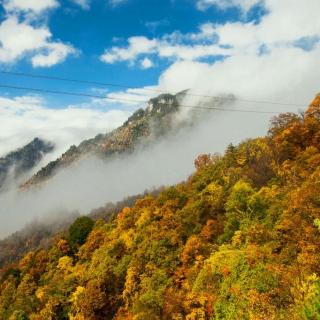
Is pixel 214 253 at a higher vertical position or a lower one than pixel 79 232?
higher

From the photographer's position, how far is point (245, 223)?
71.3 metres

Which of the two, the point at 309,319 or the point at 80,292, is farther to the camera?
the point at 80,292

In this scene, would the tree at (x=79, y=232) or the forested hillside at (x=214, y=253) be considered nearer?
the forested hillside at (x=214, y=253)

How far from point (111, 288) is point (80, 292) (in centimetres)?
579

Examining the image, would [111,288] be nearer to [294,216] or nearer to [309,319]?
[294,216]

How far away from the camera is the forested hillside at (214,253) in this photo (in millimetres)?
47719

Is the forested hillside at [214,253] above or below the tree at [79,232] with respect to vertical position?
above

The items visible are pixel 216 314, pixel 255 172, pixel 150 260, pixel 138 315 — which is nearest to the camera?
pixel 216 314

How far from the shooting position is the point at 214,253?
216 ft

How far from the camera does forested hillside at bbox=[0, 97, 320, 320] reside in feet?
157

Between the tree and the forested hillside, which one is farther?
the tree

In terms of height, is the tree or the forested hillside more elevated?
the forested hillside

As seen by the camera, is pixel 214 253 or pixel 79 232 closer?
pixel 214 253

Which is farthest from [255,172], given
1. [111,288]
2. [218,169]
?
[111,288]
